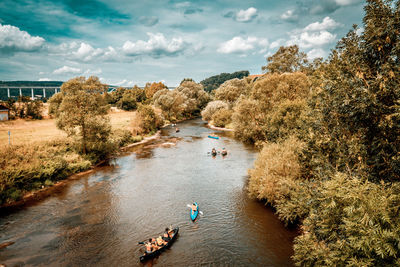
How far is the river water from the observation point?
49.5 feet

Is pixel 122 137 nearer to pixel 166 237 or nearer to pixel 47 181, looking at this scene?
pixel 47 181

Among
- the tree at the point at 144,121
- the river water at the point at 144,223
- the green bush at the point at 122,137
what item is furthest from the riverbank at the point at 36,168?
the tree at the point at 144,121

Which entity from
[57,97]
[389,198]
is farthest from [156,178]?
[57,97]

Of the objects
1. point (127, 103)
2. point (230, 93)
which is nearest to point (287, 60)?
point (230, 93)

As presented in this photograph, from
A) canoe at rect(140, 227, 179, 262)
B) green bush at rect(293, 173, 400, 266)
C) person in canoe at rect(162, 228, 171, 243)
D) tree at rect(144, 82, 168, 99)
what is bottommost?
canoe at rect(140, 227, 179, 262)

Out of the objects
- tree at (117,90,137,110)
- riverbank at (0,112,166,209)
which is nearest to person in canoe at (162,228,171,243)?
riverbank at (0,112,166,209)

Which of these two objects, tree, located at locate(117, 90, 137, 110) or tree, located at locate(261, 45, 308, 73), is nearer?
tree, located at locate(261, 45, 308, 73)

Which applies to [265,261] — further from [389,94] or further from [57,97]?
[57,97]

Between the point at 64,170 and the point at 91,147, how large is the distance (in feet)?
21.0

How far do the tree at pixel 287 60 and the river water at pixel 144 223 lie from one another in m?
38.4

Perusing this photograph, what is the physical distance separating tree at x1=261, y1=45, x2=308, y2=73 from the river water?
38.4 metres

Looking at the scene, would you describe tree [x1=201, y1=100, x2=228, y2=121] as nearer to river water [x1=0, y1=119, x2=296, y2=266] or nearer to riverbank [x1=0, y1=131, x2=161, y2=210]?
river water [x1=0, y1=119, x2=296, y2=266]

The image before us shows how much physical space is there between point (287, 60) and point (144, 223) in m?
53.8

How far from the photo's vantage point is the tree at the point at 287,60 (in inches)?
2314
